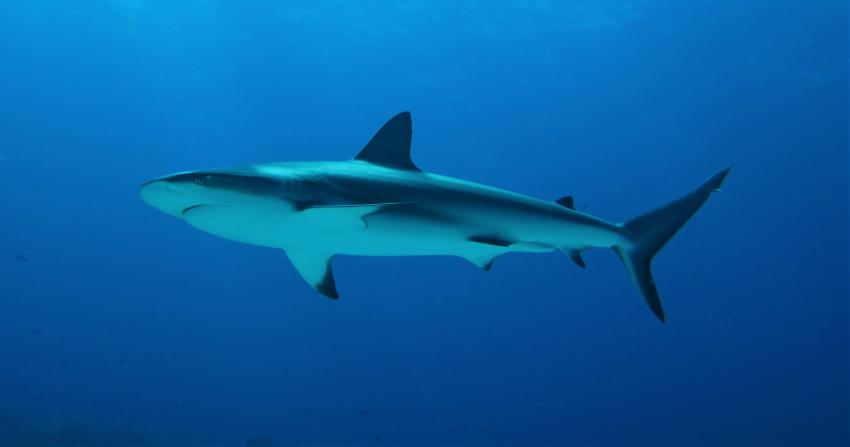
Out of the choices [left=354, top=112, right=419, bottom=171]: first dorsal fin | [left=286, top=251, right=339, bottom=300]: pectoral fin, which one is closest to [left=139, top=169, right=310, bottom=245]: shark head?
[left=286, top=251, right=339, bottom=300]: pectoral fin

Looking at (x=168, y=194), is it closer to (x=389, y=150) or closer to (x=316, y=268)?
(x=316, y=268)

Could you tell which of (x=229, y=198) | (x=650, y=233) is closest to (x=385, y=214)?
(x=229, y=198)

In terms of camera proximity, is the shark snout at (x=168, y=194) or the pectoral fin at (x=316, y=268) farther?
the pectoral fin at (x=316, y=268)

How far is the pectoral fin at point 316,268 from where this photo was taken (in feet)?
15.3

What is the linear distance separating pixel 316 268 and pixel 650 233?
3.00 m

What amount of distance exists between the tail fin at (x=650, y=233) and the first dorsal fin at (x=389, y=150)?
6.67 ft

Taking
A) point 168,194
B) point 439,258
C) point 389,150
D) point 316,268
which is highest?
point 439,258

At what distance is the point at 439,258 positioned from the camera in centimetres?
3994

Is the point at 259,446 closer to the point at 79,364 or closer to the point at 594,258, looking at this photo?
the point at 594,258

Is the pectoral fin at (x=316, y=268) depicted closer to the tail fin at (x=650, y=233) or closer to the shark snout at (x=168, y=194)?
the shark snout at (x=168, y=194)

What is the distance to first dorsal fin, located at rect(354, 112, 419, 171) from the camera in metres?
4.70

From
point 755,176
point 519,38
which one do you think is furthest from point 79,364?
point 755,176

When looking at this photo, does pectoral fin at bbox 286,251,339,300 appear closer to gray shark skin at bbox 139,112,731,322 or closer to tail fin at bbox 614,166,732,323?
gray shark skin at bbox 139,112,731,322

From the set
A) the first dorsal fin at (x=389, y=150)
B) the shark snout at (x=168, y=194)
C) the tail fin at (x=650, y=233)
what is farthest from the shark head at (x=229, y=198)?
the tail fin at (x=650, y=233)
